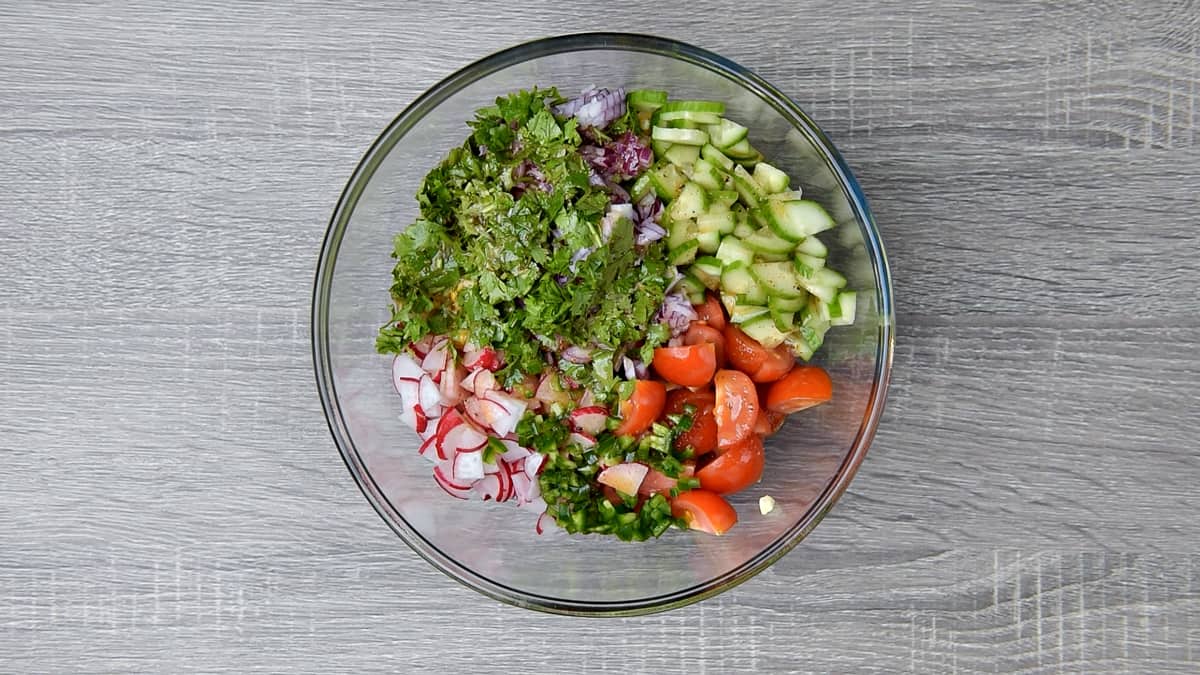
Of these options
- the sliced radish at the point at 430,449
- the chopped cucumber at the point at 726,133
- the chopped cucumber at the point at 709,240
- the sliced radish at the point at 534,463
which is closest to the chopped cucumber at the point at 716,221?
the chopped cucumber at the point at 709,240

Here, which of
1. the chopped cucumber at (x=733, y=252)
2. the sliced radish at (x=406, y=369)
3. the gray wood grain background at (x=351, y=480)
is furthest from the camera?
the gray wood grain background at (x=351, y=480)

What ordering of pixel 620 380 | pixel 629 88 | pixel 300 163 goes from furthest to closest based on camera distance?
pixel 300 163
pixel 629 88
pixel 620 380

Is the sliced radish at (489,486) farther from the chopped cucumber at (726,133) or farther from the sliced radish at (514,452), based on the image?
the chopped cucumber at (726,133)

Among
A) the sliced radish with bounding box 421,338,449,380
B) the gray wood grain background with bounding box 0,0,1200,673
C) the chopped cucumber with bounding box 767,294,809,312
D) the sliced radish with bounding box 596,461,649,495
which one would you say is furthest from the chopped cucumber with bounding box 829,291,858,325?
the sliced radish with bounding box 421,338,449,380

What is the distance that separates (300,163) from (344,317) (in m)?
0.30

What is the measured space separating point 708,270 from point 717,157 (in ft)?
0.57

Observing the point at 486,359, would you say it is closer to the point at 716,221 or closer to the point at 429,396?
the point at 429,396

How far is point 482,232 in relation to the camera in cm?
144

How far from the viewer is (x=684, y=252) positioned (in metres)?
1.45

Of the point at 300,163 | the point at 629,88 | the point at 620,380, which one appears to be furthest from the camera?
the point at 300,163

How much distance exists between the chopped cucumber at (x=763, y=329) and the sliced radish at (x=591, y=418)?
0.79 feet

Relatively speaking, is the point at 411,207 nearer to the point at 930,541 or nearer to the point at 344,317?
the point at 344,317

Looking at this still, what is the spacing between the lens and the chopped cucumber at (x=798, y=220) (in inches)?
56.7

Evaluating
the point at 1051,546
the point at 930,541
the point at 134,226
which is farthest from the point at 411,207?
the point at 1051,546
